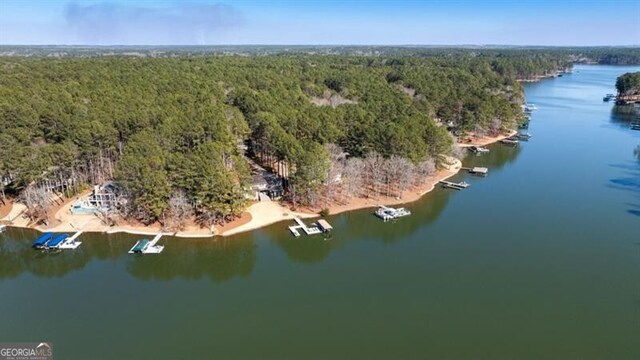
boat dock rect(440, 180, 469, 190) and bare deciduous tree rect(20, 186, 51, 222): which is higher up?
bare deciduous tree rect(20, 186, 51, 222)

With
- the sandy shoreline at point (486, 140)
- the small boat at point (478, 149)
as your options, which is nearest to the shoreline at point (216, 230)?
the small boat at point (478, 149)

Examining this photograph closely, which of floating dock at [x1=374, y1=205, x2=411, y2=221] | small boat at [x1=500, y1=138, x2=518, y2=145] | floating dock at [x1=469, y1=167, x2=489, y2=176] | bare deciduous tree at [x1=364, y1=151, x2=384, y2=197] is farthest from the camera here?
small boat at [x1=500, y1=138, x2=518, y2=145]

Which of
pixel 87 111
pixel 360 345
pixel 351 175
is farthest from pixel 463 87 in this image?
pixel 360 345

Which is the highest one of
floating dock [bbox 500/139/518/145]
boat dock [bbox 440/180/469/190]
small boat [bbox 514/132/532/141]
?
small boat [bbox 514/132/532/141]

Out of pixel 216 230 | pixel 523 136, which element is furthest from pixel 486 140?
pixel 216 230

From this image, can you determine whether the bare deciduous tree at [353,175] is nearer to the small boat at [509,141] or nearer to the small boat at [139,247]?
the small boat at [139,247]

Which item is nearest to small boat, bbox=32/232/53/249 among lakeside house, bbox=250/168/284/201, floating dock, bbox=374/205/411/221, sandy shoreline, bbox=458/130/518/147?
lakeside house, bbox=250/168/284/201

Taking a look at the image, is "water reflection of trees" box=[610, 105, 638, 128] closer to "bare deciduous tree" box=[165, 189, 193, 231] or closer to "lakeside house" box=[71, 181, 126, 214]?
"bare deciduous tree" box=[165, 189, 193, 231]
